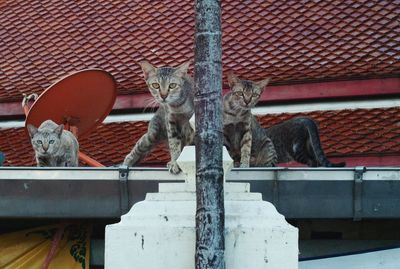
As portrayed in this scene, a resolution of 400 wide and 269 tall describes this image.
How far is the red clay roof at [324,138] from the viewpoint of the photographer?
32.5 ft

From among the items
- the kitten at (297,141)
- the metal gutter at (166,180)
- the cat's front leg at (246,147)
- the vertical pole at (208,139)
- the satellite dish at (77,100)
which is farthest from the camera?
the kitten at (297,141)

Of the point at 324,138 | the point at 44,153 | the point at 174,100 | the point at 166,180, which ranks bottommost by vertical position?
the point at 166,180

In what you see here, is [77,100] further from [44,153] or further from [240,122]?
[240,122]

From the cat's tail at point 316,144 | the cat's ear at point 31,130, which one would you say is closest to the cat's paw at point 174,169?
the cat's tail at point 316,144

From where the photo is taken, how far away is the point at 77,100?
8.48m

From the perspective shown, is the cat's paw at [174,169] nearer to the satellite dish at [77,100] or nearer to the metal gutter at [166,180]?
the metal gutter at [166,180]

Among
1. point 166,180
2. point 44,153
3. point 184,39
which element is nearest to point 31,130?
point 44,153

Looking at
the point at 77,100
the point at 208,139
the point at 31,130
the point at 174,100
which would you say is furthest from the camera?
the point at 77,100

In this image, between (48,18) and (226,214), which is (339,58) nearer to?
(48,18)

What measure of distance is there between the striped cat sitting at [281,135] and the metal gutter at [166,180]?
132cm

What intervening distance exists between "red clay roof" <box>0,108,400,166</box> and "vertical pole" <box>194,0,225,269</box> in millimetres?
5647

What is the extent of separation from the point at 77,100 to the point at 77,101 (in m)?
0.03

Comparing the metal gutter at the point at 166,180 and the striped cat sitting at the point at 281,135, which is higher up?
the striped cat sitting at the point at 281,135

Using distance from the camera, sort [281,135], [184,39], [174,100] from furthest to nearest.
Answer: [184,39]
[281,135]
[174,100]
